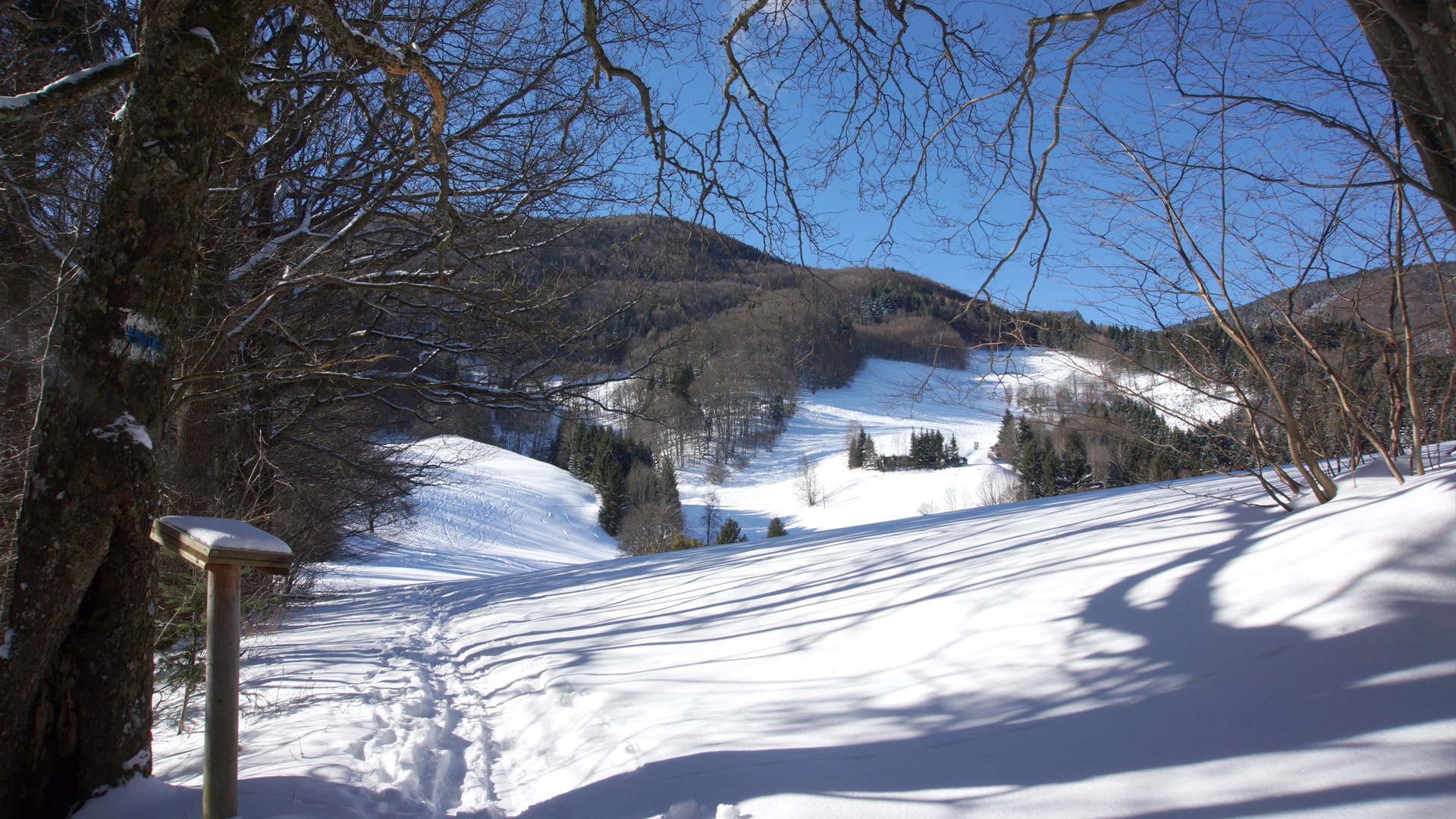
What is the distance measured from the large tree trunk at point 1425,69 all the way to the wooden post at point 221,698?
460cm

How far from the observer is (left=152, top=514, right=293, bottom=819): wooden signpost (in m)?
2.44

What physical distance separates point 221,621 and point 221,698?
0.27m

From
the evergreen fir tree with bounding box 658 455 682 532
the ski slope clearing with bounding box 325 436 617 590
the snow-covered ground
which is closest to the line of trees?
the evergreen fir tree with bounding box 658 455 682 532

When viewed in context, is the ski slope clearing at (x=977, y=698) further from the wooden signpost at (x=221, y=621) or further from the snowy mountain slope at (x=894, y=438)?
the snowy mountain slope at (x=894, y=438)

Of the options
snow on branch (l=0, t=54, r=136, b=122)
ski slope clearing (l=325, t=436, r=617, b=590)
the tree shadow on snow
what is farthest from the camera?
ski slope clearing (l=325, t=436, r=617, b=590)

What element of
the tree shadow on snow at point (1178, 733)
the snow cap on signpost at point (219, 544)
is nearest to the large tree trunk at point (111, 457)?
the snow cap on signpost at point (219, 544)

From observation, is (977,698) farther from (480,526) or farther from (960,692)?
(480,526)

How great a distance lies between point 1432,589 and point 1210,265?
113 inches

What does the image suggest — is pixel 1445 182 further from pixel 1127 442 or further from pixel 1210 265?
pixel 1127 442

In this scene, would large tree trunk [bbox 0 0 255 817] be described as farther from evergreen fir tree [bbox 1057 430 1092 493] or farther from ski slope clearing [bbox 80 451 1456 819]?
evergreen fir tree [bbox 1057 430 1092 493]

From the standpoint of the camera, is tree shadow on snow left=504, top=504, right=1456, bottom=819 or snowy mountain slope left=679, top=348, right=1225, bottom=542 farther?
snowy mountain slope left=679, top=348, right=1225, bottom=542

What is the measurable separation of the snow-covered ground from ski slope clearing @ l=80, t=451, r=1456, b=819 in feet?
0.05

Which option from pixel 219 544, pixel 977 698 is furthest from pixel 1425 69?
pixel 219 544

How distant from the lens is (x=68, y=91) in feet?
9.07
